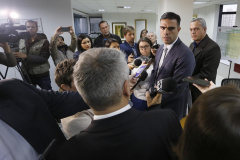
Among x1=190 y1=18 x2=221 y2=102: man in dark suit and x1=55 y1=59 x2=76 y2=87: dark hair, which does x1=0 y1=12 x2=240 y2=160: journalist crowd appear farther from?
x1=190 y1=18 x2=221 y2=102: man in dark suit

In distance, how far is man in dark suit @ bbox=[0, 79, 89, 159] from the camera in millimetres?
566

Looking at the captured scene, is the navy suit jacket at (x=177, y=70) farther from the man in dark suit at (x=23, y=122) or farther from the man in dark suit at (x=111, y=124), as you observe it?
the man in dark suit at (x=23, y=122)

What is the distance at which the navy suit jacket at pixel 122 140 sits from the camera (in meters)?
0.55

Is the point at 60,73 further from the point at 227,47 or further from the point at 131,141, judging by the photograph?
the point at 227,47

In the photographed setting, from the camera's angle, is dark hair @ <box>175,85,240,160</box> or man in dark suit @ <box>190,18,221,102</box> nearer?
dark hair @ <box>175,85,240,160</box>

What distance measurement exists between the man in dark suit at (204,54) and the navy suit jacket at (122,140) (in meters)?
1.72

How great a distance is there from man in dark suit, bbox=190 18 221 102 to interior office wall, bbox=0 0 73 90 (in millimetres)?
3080

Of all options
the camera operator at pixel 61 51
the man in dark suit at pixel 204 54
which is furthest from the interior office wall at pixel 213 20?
the camera operator at pixel 61 51

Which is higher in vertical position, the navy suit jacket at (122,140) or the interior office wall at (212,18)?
the interior office wall at (212,18)

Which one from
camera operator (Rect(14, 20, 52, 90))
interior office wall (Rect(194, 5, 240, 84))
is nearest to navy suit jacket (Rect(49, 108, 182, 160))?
camera operator (Rect(14, 20, 52, 90))

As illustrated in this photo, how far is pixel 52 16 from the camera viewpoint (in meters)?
3.91

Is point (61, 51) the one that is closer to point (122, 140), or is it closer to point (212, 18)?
point (122, 140)

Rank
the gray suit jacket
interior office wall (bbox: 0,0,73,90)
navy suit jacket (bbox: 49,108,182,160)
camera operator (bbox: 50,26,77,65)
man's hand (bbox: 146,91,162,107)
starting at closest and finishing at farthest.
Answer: navy suit jacket (bbox: 49,108,182,160) → man's hand (bbox: 146,91,162,107) → the gray suit jacket → camera operator (bbox: 50,26,77,65) → interior office wall (bbox: 0,0,73,90)

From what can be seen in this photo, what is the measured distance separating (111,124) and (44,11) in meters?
4.17
